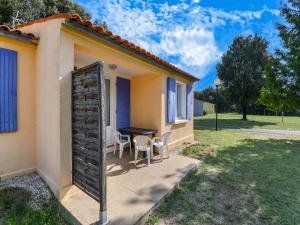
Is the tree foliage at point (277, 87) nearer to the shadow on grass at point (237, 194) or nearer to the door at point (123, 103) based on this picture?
the shadow on grass at point (237, 194)

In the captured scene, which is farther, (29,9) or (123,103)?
(29,9)

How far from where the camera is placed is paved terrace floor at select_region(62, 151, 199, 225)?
9.39 ft

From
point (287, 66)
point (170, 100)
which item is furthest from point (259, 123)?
point (170, 100)

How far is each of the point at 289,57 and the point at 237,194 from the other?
31.0 ft

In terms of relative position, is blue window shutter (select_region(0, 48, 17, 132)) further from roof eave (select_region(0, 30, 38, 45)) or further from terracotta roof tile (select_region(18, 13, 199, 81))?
terracotta roof tile (select_region(18, 13, 199, 81))

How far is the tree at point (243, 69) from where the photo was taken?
813 inches

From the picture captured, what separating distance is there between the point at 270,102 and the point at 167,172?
9.49 m

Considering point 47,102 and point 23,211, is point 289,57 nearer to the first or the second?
point 47,102

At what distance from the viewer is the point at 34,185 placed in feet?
11.8

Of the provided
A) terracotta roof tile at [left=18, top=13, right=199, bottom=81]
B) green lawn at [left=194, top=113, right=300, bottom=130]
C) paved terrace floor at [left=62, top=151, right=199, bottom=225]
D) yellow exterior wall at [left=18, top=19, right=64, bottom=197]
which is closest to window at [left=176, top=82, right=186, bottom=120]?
terracotta roof tile at [left=18, top=13, right=199, bottom=81]

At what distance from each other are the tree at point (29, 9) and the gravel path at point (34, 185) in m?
10.4

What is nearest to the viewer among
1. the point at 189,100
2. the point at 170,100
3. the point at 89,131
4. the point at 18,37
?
the point at 89,131

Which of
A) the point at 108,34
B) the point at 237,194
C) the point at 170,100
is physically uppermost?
the point at 108,34

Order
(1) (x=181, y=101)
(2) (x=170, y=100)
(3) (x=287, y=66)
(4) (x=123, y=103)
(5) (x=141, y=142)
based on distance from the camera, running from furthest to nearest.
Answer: (3) (x=287, y=66), (1) (x=181, y=101), (4) (x=123, y=103), (2) (x=170, y=100), (5) (x=141, y=142)
